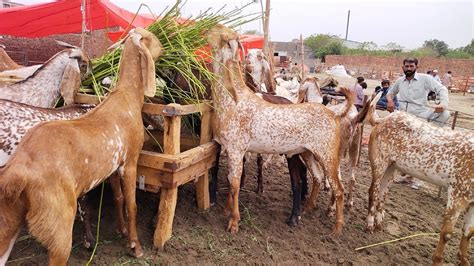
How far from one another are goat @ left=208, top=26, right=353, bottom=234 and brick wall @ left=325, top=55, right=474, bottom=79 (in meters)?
31.0

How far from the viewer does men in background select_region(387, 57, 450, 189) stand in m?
6.10

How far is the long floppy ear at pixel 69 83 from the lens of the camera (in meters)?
3.60

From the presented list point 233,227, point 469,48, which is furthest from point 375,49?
point 233,227

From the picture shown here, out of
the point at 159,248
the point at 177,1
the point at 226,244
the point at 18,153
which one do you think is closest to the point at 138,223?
the point at 159,248

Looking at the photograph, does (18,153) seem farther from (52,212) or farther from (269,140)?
(269,140)

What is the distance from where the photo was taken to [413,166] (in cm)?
399

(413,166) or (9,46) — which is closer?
(413,166)

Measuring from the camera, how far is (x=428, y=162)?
3.85 metres

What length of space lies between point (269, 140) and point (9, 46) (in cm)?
864

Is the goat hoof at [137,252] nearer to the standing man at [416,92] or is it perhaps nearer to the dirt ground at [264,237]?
the dirt ground at [264,237]

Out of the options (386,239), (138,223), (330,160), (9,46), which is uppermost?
(9,46)

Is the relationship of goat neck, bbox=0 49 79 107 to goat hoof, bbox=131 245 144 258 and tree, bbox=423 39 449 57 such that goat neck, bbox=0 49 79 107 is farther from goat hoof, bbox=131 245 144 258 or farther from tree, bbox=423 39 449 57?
tree, bbox=423 39 449 57

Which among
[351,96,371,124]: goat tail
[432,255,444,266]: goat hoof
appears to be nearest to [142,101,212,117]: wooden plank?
[351,96,371,124]: goat tail

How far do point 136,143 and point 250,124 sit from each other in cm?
139
